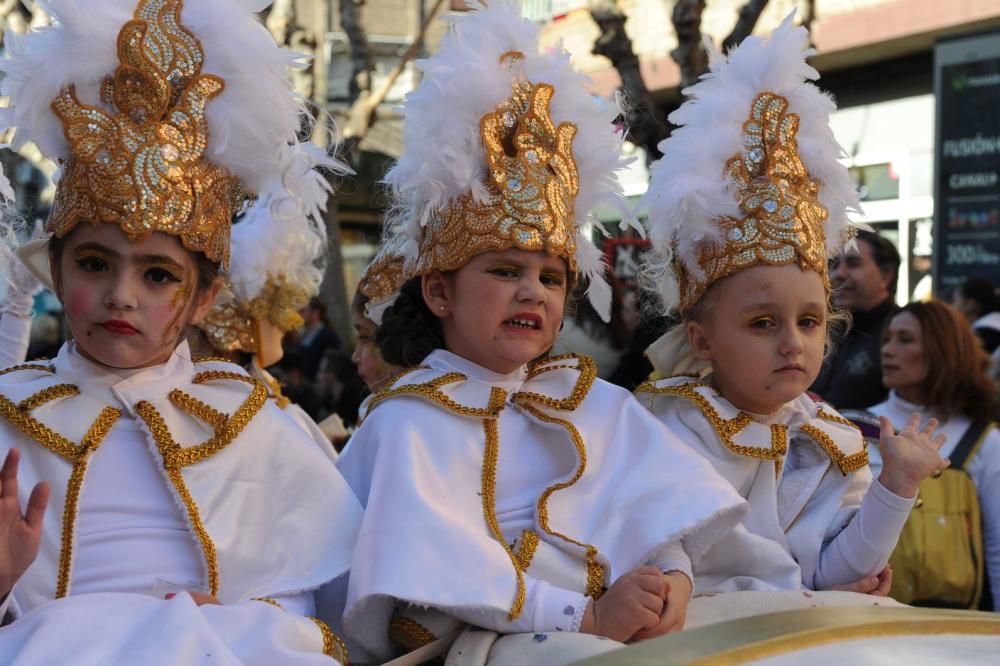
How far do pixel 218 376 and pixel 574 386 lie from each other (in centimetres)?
88

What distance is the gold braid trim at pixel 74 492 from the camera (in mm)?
2385

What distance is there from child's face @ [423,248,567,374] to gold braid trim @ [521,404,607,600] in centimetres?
16

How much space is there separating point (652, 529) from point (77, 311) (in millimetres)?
1395

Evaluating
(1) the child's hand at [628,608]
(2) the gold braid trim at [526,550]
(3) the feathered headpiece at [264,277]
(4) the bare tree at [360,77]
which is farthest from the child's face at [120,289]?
(4) the bare tree at [360,77]

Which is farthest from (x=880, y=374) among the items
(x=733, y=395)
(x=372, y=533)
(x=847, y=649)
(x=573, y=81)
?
(x=847, y=649)

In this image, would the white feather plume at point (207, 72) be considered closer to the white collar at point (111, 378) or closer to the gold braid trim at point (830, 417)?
the white collar at point (111, 378)

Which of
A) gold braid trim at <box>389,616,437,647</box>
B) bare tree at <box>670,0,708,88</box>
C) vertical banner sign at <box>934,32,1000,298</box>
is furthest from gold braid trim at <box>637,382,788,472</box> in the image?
vertical banner sign at <box>934,32,1000,298</box>

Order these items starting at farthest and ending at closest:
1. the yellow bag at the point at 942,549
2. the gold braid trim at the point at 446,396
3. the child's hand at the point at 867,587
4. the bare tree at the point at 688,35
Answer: the bare tree at the point at 688,35, the yellow bag at the point at 942,549, the child's hand at the point at 867,587, the gold braid trim at the point at 446,396

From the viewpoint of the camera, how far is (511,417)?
9.71 ft

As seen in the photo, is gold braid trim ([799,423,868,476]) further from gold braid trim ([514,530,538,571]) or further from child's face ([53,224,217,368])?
child's face ([53,224,217,368])

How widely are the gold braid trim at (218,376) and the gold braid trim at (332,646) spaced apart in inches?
24.1

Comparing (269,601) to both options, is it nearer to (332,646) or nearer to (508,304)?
(332,646)

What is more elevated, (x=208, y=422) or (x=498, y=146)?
(x=498, y=146)

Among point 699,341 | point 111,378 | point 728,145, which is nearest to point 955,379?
point 699,341
